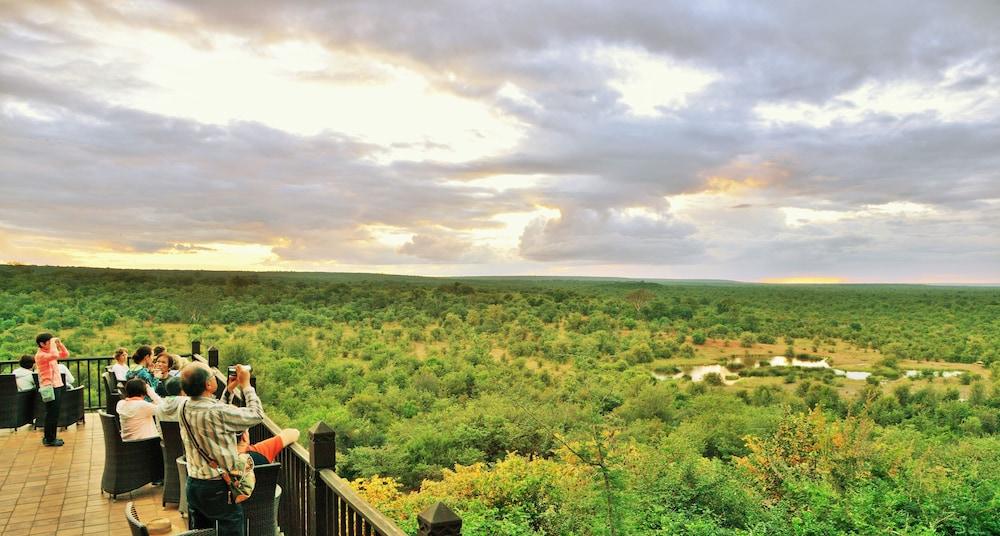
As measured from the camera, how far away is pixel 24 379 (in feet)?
32.0

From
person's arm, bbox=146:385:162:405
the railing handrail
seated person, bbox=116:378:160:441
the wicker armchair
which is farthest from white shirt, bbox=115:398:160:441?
the railing handrail

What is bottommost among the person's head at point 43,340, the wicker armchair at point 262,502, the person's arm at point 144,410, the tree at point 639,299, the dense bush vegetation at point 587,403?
the dense bush vegetation at point 587,403

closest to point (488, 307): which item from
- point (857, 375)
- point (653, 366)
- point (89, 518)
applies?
point (653, 366)

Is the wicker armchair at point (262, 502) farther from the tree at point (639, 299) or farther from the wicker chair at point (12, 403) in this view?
the tree at point (639, 299)

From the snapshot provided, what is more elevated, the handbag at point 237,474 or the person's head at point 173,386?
the person's head at point 173,386

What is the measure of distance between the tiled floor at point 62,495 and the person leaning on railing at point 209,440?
240cm

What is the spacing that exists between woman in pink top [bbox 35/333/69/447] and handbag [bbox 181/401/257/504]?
21.6ft

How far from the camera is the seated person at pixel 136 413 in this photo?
22.2ft

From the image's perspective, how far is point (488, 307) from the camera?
231ft

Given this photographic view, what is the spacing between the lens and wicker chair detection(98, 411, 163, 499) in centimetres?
680

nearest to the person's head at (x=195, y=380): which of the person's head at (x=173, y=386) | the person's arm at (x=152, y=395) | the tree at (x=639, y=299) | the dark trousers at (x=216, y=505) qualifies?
the dark trousers at (x=216, y=505)

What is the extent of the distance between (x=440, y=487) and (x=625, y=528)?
579 cm

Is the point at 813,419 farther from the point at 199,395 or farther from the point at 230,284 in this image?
the point at 230,284

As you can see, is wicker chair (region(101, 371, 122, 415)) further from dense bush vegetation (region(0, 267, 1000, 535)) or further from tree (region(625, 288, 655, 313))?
tree (region(625, 288, 655, 313))
